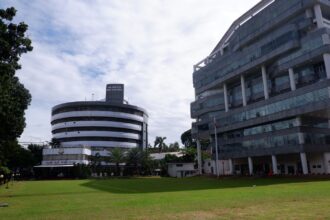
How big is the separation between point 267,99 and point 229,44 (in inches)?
957

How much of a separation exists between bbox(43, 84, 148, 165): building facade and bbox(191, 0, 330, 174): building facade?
4922cm

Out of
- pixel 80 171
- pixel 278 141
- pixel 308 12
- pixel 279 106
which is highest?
pixel 308 12

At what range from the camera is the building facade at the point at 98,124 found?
409ft

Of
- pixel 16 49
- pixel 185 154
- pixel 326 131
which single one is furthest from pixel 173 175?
pixel 16 49

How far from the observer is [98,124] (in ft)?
413

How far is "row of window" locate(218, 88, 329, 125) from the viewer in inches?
2133

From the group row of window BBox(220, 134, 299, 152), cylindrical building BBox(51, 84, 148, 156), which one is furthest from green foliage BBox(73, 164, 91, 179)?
row of window BBox(220, 134, 299, 152)

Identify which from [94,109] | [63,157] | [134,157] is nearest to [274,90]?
[134,157]

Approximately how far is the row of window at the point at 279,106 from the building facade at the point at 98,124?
5820 cm

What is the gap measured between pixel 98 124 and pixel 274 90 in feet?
251

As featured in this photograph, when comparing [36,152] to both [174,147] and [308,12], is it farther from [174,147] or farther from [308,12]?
[308,12]

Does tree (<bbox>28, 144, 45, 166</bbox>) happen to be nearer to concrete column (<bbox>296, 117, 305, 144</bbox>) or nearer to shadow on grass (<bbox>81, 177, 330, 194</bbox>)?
shadow on grass (<bbox>81, 177, 330, 194</bbox>)

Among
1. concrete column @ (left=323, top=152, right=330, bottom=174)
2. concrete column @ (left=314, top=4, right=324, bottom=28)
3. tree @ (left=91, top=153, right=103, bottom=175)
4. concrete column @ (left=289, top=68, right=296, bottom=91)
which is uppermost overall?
concrete column @ (left=314, top=4, right=324, bottom=28)

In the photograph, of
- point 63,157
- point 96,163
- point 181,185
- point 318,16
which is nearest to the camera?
point 181,185
